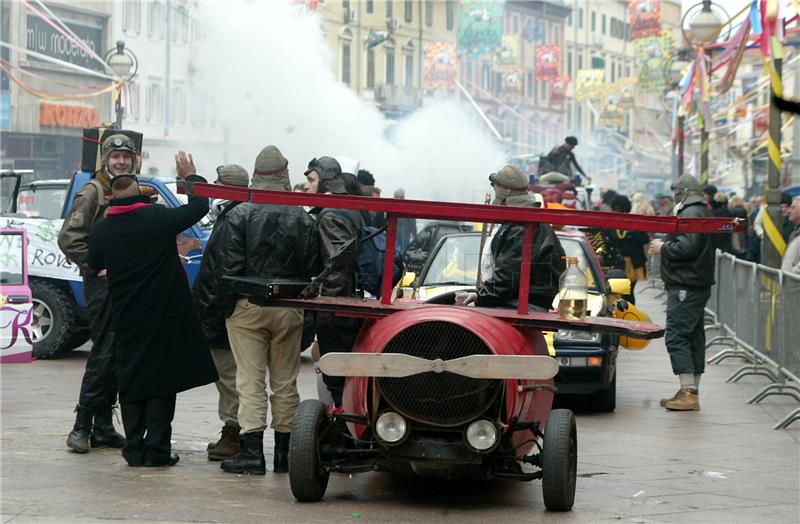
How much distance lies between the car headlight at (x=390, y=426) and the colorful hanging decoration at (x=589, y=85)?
210 ft

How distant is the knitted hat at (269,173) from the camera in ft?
28.3

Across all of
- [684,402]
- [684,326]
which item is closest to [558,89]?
[684,326]

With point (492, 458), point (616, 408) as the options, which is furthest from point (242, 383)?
point (616, 408)

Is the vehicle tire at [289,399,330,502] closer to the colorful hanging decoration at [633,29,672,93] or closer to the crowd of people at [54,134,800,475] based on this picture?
the crowd of people at [54,134,800,475]

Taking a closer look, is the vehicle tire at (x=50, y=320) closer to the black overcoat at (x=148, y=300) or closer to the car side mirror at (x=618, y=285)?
the car side mirror at (x=618, y=285)

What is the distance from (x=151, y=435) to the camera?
8523 millimetres

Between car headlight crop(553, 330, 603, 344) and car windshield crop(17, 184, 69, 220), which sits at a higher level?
car windshield crop(17, 184, 69, 220)

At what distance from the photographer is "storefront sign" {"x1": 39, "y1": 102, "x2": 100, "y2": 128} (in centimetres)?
4362

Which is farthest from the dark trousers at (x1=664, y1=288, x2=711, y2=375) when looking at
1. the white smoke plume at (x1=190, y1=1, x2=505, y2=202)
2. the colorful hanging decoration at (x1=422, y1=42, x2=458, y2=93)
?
the colorful hanging decoration at (x1=422, y1=42, x2=458, y2=93)

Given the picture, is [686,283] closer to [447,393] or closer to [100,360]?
[447,393]

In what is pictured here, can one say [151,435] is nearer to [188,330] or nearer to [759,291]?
A: [188,330]

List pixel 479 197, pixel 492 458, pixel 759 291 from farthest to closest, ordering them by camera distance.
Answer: pixel 479 197 < pixel 759 291 < pixel 492 458

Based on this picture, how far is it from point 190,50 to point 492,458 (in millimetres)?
40241

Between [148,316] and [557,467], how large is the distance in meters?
2.70
